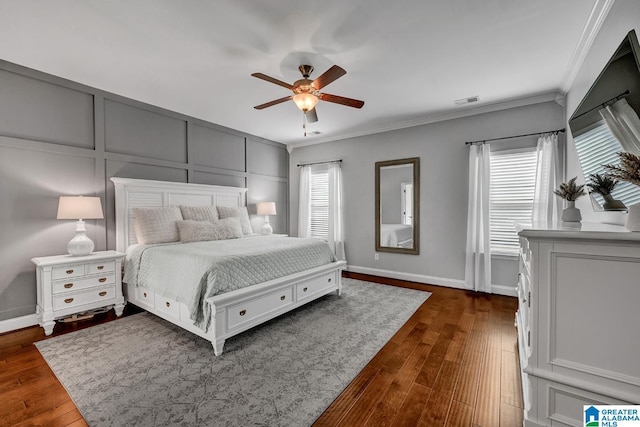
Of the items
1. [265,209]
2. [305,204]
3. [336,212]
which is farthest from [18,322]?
[336,212]

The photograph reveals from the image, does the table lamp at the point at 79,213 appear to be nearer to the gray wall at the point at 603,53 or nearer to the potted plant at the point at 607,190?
the potted plant at the point at 607,190

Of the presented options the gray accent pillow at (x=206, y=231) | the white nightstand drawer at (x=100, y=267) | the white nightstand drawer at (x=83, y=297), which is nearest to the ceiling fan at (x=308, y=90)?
the gray accent pillow at (x=206, y=231)

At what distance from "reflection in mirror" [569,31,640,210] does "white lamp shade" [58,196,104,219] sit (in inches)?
174

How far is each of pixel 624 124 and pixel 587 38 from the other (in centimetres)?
139

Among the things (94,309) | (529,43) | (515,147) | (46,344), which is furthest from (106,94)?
(515,147)

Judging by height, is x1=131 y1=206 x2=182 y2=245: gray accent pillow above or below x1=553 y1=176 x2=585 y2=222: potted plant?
below

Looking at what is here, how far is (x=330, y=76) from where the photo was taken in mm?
2443

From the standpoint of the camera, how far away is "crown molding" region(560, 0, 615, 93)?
1980mm

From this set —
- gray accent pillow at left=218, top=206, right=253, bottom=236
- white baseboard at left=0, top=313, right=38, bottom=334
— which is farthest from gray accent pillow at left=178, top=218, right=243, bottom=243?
white baseboard at left=0, top=313, right=38, bottom=334

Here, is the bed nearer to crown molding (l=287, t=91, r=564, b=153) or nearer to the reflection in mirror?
crown molding (l=287, t=91, r=564, b=153)

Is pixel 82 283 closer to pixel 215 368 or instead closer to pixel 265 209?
pixel 215 368

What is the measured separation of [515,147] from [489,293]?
82.4 inches

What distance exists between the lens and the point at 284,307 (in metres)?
3.02

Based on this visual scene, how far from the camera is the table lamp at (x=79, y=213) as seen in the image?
2889 mm
